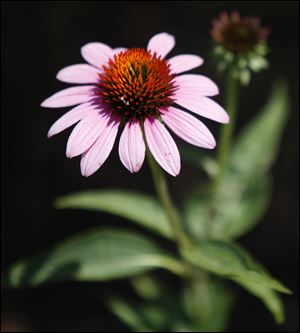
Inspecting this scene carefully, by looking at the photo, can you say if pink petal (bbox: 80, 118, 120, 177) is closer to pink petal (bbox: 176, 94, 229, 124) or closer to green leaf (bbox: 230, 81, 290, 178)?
pink petal (bbox: 176, 94, 229, 124)

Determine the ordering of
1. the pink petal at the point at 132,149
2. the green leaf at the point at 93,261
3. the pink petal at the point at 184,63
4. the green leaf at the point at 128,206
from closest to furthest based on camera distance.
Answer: the pink petal at the point at 132,149 < the pink petal at the point at 184,63 < the green leaf at the point at 93,261 < the green leaf at the point at 128,206

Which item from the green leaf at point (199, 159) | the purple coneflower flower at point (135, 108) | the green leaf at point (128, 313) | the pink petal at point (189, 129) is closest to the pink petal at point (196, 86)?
the purple coneflower flower at point (135, 108)

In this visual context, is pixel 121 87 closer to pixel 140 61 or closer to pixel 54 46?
pixel 140 61

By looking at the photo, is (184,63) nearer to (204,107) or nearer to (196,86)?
(196,86)

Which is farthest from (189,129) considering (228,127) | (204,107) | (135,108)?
(228,127)

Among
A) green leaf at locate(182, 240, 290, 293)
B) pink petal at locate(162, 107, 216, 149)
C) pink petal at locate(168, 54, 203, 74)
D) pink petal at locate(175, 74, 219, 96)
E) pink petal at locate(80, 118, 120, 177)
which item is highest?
pink petal at locate(168, 54, 203, 74)

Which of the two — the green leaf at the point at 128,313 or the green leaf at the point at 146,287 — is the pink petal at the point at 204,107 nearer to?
the green leaf at the point at 128,313

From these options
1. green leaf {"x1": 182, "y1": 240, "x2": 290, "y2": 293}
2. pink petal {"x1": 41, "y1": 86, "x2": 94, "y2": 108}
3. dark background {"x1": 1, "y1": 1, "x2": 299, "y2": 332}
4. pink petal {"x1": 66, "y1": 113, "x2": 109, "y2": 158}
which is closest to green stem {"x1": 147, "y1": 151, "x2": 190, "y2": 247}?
green leaf {"x1": 182, "y1": 240, "x2": 290, "y2": 293}
